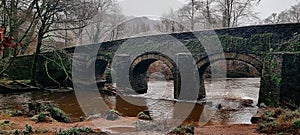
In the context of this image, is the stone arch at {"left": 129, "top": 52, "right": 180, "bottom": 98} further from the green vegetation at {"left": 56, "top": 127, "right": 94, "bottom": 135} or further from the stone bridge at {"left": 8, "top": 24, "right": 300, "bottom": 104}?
the green vegetation at {"left": 56, "top": 127, "right": 94, "bottom": 135}

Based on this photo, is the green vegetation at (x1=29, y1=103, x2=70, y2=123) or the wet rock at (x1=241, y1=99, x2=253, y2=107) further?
the wet rock at (x1=241, y1=99, x2=253, y2=107)

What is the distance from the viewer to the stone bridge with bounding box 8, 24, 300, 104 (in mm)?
10547

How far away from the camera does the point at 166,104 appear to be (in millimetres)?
12477

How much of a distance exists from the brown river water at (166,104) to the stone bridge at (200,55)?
104cm

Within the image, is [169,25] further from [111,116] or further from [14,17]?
[111,116]

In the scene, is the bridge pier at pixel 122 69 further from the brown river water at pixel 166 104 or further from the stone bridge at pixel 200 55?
the brown river water at pixel 166 104

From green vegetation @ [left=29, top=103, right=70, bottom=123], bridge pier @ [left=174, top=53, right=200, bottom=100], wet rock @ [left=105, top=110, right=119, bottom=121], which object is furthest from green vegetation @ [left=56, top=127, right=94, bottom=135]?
bridge pier @ [left=174, top=53, right=200, bottom=100]

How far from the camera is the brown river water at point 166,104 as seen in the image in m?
10.2

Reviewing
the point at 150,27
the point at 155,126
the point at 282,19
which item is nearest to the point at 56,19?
the point at 155,126

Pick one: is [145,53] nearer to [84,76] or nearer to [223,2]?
[84,76]

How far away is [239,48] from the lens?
1201cm

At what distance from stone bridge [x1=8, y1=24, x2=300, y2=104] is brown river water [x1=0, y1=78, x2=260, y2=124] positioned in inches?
40.8

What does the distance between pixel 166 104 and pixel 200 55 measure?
111 inches

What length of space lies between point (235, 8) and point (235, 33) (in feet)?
47.8
